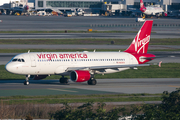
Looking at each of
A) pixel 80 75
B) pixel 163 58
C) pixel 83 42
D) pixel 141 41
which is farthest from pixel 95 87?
pixel 83 42

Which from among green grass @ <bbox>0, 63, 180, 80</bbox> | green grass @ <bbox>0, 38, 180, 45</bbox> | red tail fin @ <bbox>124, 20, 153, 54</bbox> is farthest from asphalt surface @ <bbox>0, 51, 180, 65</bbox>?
green grass @ <bbox>0, 38, 180, 45</bbox>

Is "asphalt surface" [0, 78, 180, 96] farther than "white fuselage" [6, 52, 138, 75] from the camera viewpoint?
No

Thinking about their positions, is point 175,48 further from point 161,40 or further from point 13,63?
point 13,63

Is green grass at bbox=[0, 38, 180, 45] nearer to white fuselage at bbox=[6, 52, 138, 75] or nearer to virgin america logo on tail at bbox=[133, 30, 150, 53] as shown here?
virgin america logo on tail at bbox=[133, 30, 150, 53]

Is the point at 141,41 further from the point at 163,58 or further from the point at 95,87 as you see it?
the point at 163,58

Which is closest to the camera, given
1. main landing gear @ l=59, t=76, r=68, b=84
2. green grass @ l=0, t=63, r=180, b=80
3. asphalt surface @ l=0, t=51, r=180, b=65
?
main landing gear @ l=59, t=76, r=68, b=84

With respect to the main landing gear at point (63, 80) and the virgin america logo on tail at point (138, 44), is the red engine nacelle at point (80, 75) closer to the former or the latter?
the main landing gear at point (63, 80)
